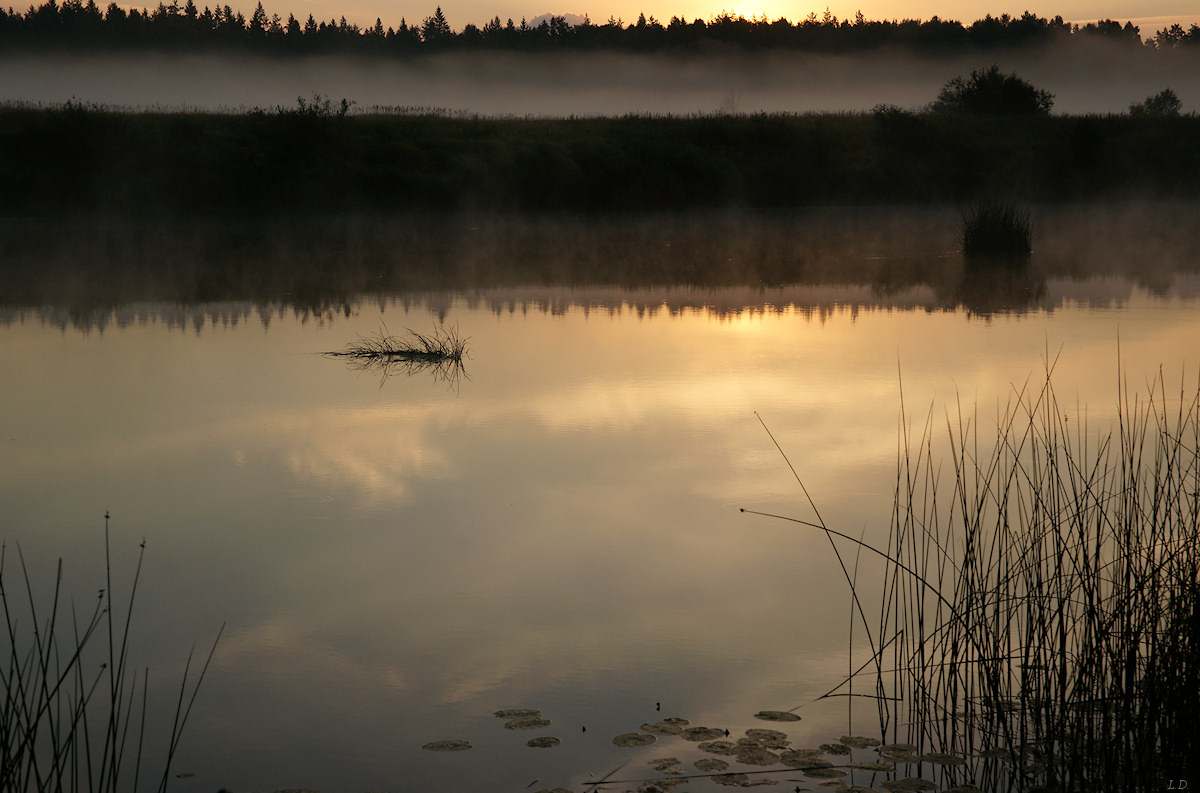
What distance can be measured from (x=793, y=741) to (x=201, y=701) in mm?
1472

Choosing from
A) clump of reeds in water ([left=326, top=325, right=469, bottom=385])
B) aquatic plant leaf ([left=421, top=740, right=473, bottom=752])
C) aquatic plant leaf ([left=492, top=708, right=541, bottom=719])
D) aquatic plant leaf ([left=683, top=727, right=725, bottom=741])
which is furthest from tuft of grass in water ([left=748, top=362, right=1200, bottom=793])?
clump of reeds in water ([left=326, top=325, right=469, bottom=385])

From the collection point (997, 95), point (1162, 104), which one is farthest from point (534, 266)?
point (1162, 104)

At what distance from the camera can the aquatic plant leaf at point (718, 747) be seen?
2.64 metres

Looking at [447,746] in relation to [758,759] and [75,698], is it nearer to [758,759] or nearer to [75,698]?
[758,759]

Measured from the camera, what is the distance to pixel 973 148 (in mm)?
29656

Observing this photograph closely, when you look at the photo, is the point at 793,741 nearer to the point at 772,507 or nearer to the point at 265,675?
the point at 265,675

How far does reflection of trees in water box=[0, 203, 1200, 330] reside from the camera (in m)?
11.4

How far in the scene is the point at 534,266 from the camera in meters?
15.1

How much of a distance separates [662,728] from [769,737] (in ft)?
0.82

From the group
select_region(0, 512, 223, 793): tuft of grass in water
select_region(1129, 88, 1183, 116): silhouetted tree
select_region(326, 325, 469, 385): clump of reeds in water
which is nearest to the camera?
select_region(0, 512, 223, 793): tuft of grass in water

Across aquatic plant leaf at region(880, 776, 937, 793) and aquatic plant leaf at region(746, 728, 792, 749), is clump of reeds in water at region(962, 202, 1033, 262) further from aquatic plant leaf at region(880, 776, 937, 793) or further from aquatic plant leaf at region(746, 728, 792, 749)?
aquatic plant leaf at region(880, 776, 937, 793)

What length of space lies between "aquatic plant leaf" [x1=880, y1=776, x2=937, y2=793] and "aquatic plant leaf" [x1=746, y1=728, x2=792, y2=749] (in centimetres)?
26

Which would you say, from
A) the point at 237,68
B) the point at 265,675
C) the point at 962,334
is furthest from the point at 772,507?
the point at 237,68

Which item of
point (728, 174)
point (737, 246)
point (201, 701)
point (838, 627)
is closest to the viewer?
point (201, 701)
